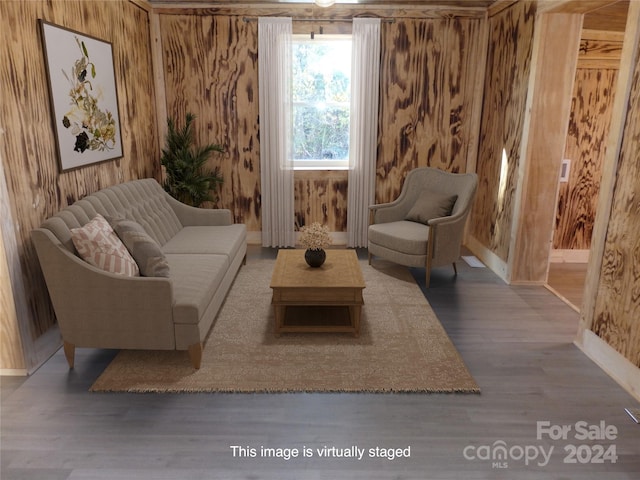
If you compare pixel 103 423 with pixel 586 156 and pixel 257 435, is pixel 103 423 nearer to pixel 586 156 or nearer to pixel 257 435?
pixel 257 435

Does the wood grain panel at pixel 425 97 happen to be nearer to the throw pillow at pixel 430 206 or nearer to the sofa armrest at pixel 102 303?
the throw pillow at pixel 430 206

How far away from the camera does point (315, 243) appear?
334 cm

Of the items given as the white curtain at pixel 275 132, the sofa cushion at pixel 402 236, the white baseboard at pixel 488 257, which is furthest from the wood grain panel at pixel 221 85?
the white baseboard at pixel 488 257

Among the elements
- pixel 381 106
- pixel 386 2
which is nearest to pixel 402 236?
pixel 381 106

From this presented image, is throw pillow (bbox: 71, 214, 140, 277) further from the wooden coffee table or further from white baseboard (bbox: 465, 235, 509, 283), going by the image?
white baseboard (bbox: 465, 235, 509, 283)

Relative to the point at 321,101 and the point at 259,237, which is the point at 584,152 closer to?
the point at 321,101

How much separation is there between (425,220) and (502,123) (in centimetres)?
120

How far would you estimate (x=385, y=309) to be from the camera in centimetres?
361

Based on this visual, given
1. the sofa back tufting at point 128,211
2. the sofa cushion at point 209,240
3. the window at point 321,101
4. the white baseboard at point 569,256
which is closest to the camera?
the sofa back tufting at point 128,211

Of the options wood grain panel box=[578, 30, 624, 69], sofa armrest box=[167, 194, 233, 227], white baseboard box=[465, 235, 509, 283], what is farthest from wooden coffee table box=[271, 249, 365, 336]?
wood grain panel box=[578, 30, 624, 69]

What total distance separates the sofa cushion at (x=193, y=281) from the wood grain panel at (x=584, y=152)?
355cm

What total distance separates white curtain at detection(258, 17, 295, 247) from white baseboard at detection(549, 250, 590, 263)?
284 cm

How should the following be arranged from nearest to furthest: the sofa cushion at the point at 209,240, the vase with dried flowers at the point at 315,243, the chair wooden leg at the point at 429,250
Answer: the vase with dried flowers at the point at 315,243 < the sofa cushion at the point at 209,240 < the chair wooden leg at the point at 429,250

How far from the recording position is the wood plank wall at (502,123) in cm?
410
